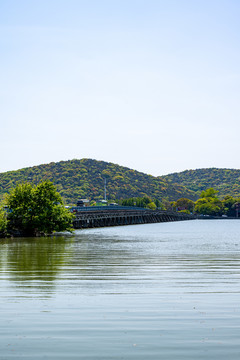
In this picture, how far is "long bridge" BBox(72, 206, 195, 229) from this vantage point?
334 ft

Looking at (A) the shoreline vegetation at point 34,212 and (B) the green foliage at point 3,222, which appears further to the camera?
(A) the shoreline vegetation at point 34,212

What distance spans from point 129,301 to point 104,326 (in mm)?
3586

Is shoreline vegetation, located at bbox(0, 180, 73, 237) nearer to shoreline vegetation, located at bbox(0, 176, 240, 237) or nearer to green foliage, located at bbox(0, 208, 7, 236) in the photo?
shoreline vegetation, located at bbox(0, 176, 240, 237)

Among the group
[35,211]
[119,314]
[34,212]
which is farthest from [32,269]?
[34,212]

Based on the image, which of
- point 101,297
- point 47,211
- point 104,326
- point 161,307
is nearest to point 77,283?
point 101,297

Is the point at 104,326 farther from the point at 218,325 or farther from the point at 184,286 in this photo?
the point at 184,286

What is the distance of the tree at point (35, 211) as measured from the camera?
61531 mm

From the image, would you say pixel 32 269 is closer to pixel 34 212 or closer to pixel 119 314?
pixel 119 314

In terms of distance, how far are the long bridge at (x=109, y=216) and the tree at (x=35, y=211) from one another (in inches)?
683

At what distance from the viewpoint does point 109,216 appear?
12194cm

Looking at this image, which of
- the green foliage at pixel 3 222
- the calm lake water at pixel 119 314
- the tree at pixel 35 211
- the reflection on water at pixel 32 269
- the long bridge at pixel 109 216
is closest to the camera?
the calm lake water at pixel 119 314

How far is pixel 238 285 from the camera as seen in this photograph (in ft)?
64.8

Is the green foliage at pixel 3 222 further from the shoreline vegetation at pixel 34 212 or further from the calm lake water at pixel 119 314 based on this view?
the calm lake water at pixel 119 314

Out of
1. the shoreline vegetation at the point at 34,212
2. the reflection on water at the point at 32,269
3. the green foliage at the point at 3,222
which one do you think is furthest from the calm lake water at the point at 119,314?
the shoreline vegetation at the point at 34,212
